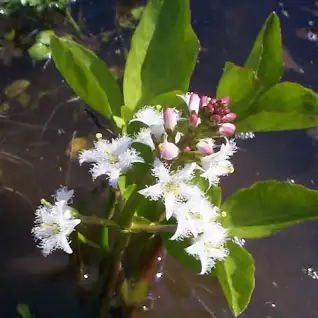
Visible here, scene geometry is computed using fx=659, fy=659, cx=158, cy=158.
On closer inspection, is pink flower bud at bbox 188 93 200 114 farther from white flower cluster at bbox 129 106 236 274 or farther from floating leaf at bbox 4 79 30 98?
floating leaf at bbox 4 79 30 98

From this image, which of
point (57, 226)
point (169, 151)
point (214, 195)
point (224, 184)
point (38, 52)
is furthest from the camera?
point (38, 52)

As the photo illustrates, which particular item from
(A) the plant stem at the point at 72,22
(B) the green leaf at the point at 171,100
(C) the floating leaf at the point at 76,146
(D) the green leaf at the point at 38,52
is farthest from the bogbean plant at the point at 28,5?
(B) the green leaf at the point at 171,100

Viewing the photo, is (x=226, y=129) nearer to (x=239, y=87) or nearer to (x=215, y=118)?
(x=215, y=118)

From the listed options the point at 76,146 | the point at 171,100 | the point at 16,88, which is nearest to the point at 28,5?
the point at 16,88

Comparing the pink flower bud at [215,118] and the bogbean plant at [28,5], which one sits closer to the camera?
the pink flower bud at [215,118]

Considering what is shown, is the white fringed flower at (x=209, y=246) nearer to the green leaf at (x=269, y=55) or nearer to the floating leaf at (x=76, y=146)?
the green leaf at (x=269, y=55)

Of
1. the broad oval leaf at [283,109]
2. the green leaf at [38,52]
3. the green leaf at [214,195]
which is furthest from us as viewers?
the green leaf at [38,52]
